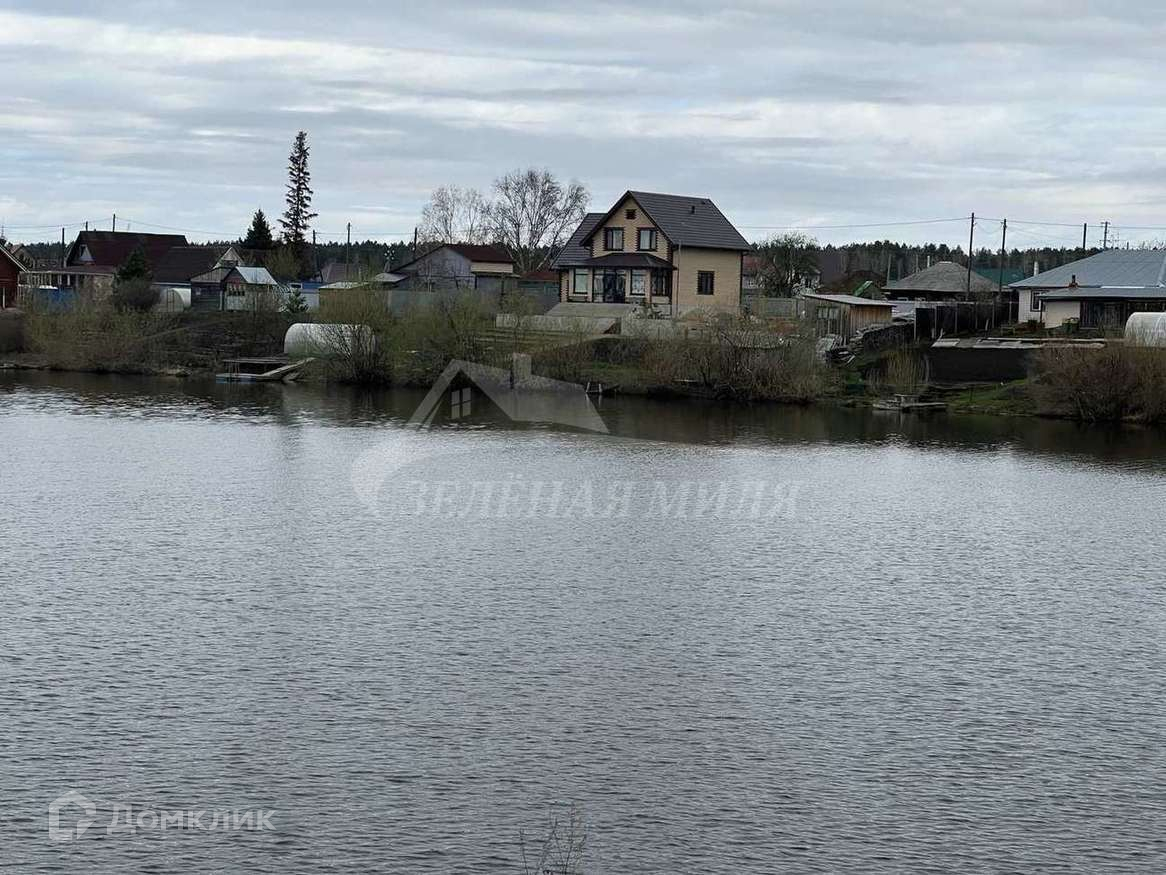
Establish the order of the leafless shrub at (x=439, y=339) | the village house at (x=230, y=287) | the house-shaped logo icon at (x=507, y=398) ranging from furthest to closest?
the village house at (x=230, y=287) < the leafless shrub at (x=439, y=339) < the house-shaped logo icon at (x=507, y=398)

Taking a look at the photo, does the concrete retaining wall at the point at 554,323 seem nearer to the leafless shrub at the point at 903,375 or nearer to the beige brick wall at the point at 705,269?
the beige brick wall at the point at 705,269

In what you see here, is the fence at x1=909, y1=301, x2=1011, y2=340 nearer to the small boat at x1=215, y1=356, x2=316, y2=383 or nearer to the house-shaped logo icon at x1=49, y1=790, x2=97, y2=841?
the small boat at x1=215, y1=356, x2=316, y2=383

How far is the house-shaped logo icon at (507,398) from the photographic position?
52.5 m

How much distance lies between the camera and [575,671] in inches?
720

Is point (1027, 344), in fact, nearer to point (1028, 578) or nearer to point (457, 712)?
point (1028, 578)

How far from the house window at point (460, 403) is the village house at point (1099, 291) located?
29.7 meters

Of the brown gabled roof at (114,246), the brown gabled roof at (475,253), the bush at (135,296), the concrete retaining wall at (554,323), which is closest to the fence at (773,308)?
the concrete retaining wall at (554,323)

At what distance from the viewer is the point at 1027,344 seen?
63.5 m

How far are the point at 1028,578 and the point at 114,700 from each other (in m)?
16.2

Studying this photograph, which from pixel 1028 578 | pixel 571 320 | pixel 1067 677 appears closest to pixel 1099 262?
pixel 571 320

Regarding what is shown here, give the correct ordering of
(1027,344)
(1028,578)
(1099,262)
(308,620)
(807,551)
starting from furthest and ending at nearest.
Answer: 1. (1099,262)
2. (1027,344)
3. (807,551)
4. (1028,578)
5. (308,620)

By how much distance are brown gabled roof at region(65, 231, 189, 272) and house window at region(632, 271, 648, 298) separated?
53.4 metres

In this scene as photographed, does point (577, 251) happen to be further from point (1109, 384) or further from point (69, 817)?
point (69, 817)

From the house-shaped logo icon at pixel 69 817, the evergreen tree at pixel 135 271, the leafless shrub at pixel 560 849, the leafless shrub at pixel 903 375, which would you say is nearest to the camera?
the leafless shrub at pixel 560 849
